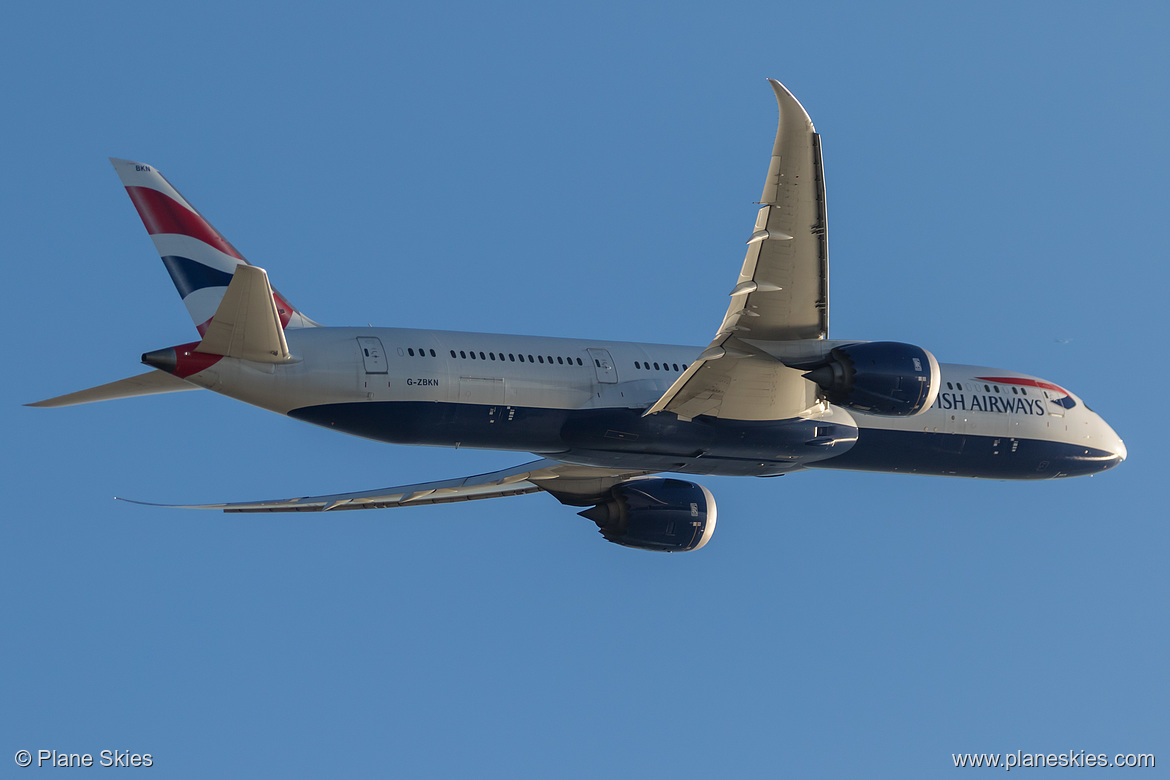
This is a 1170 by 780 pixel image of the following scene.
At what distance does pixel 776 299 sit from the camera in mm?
27500

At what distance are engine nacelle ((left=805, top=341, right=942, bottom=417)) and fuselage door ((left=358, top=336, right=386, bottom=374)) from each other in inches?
331

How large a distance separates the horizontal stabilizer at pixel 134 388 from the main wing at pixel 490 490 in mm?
6592

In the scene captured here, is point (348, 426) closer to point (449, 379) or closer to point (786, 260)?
point (449, 379)

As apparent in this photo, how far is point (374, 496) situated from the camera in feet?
120

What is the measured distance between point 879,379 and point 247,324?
1209cm

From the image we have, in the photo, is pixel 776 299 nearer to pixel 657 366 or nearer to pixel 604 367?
pixel 604 367

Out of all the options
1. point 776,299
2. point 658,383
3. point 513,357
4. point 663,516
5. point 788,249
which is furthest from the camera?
point 663,516

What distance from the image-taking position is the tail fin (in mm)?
30734

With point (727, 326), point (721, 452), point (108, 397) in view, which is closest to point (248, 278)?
point (108, 397)

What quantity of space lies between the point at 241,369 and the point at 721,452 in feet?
33.6

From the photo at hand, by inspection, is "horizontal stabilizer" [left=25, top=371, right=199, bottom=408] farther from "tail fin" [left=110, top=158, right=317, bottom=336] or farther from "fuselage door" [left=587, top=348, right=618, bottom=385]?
"fuselage door" [left=587, top=348, right=618, bottom=385]

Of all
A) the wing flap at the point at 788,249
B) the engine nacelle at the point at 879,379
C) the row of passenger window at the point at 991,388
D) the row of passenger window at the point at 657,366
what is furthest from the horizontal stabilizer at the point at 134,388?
the row of passenger window at the point at 991,388

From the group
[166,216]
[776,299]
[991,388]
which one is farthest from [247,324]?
[991,388]

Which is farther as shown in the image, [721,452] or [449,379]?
[721,452]
